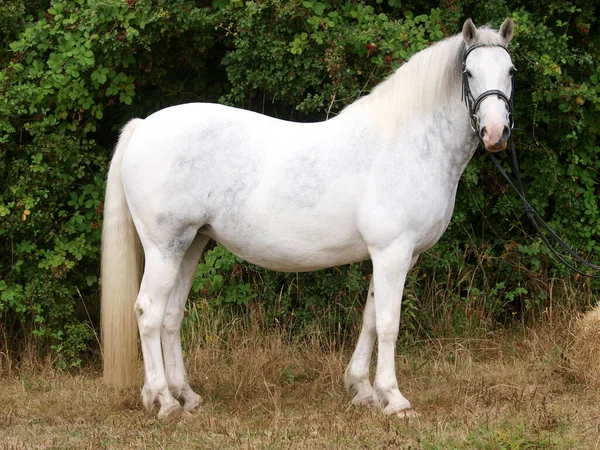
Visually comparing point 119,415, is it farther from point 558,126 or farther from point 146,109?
point 558,126

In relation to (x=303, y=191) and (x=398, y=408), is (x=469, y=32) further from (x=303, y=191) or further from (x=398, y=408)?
(x=398, y=408)

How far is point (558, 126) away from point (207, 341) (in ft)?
11.6

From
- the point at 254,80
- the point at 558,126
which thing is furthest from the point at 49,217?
the point at 558,126

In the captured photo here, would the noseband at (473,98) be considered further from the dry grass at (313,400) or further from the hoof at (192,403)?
the hoof at (192,403)

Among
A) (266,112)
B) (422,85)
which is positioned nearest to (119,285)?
(422,85)

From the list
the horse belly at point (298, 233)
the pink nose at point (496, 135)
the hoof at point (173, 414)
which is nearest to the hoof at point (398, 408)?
the horse belly at point (298, 233)

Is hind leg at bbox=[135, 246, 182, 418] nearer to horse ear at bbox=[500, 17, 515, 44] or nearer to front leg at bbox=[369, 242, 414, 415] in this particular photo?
front leg at bbox=[369, 242, 414, 415]

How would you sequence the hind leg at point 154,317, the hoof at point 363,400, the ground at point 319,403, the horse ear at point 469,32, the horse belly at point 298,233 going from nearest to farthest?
the ground at point 319,403, the horse ear at point 469,32, the horse belly at point 298,233, the hind leg at point 154,317, the hoof at point 363,400

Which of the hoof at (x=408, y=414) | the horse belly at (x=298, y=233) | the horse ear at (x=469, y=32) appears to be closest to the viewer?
the horse ear at (x=469, y=32)

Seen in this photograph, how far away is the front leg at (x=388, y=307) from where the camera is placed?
4.61m

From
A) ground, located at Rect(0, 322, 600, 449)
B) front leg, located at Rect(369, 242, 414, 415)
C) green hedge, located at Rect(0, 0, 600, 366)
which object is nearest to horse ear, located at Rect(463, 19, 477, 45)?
front leg, located at Rect(369, 242, 414, 415)

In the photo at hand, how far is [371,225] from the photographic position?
4605 millimetres

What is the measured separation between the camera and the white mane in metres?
4.68

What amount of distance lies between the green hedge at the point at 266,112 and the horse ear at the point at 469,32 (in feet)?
4.78
